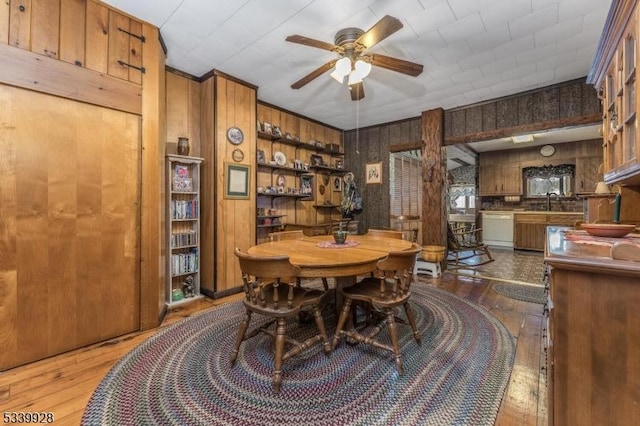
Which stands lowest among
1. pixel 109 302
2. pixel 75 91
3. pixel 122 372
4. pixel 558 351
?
pixel 122 372

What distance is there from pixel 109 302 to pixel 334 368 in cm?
194

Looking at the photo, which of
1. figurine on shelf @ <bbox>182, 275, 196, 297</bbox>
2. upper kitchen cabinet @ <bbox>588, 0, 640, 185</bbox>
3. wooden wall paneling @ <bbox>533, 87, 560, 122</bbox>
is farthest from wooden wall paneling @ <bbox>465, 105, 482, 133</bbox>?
figurine on shelf @ <bbox>182, 275, 196, 297</bbox>

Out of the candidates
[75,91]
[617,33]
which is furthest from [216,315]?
[617,33]

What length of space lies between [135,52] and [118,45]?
0.41 ft

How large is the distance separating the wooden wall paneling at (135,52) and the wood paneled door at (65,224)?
362 millimetres

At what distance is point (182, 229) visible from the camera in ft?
10.9

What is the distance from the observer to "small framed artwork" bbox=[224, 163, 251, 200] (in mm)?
3432

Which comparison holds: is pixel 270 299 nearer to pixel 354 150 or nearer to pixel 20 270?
pixel 20 270

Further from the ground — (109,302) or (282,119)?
(282,119)

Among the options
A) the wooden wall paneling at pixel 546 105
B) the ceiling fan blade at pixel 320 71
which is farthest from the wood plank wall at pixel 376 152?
the ceiling fan blade at pixel 320 71

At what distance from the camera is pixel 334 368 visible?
73.2 inches

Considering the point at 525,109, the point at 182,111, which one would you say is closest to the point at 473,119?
the point at 525,109

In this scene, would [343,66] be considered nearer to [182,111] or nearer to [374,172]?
[182,111]

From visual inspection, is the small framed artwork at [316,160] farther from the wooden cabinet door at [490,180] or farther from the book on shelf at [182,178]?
the wooden cabinet door at [490,180]
